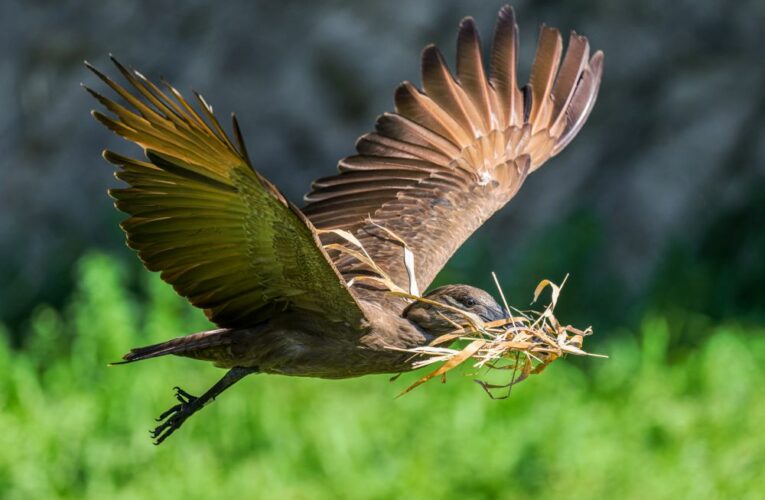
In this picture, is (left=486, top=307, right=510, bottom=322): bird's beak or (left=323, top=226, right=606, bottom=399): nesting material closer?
(left=323, top=226, right=606, bottom=399): nesting material

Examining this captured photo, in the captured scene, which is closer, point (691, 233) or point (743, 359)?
point (743, 359)

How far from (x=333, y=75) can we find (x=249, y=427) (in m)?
3.37

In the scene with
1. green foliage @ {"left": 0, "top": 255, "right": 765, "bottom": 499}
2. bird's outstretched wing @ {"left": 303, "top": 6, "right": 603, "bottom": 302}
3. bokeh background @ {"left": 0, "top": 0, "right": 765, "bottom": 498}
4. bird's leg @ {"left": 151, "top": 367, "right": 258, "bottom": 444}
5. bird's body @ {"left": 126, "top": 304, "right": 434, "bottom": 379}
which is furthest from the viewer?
bokeh background @ {"left": 0, "top": 0, "right": 765, "bottom": 498}

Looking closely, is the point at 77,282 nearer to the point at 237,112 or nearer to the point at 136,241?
the point at 237,112

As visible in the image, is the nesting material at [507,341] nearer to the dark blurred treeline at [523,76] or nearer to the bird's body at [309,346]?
the bird's body at [309,346]

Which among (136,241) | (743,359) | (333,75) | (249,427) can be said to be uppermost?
(333,75)

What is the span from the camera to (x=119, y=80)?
11.6m

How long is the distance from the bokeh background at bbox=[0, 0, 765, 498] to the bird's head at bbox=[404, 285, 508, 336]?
2549mm

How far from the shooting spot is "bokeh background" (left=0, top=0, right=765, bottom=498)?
8.66 m

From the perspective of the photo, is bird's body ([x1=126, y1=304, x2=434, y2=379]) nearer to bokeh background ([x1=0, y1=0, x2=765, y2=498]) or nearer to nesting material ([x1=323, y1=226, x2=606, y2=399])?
nesting material ([x1=323, y1=226, x2=606, y2=399])

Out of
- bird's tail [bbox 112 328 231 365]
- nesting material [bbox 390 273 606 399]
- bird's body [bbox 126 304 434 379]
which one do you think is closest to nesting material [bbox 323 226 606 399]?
nesting material [bbox 390 273 606 399]

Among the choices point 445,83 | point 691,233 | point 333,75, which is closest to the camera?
point 445,83

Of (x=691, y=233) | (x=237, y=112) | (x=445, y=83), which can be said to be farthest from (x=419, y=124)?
(x=237, y=112)

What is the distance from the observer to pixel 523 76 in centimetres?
1091
